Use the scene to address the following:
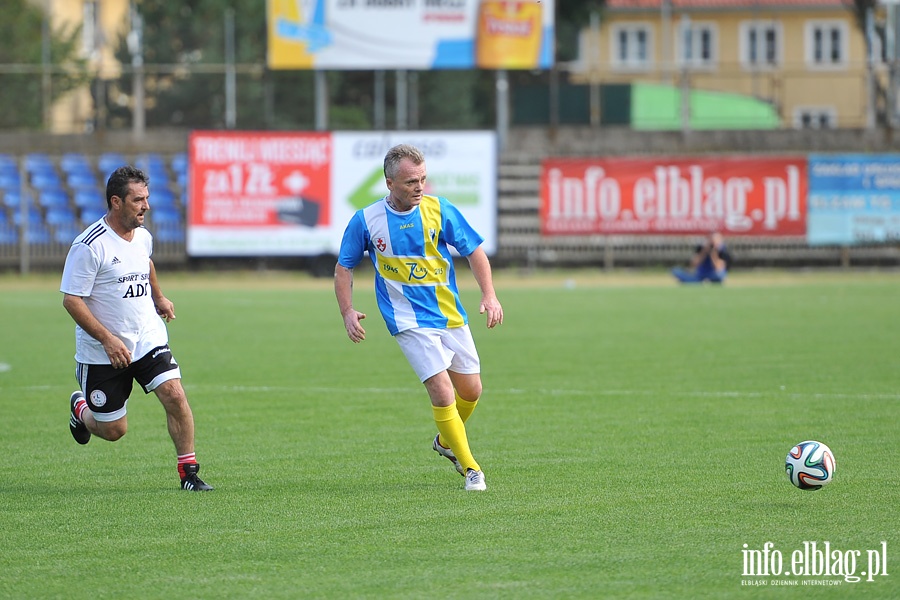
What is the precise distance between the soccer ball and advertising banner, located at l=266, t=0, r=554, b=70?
83.0 feet

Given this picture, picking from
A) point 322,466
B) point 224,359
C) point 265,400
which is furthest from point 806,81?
point 322,466

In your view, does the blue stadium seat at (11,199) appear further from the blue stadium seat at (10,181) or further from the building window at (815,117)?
the building window at (815,117)

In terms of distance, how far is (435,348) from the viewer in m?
8.20

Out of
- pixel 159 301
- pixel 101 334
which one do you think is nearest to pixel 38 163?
pixel 159 301

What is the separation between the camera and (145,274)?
327 inches

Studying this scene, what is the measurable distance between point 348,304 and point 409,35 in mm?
24725

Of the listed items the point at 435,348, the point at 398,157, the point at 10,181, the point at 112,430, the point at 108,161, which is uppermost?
the point at 108,161


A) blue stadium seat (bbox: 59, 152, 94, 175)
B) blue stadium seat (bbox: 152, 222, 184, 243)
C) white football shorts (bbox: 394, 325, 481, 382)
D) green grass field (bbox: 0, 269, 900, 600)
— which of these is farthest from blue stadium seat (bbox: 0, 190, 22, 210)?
white football shorts (bbox: 394, 325, 481, 382)

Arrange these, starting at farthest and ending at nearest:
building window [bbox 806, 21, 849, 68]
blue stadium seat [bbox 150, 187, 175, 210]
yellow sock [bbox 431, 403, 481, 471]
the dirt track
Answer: building window [bbox 806, 21, 849, 68] < blue stadium seat [bbox 150, 187, 175, 210] < the dirt track < yellow sock [bbox 431, 403, 481, 471]

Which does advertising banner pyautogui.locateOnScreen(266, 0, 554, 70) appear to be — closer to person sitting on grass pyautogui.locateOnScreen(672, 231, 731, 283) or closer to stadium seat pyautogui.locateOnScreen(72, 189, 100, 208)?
stadium seat pyautogui.locateOnScreen(72, 189, 100, 208)

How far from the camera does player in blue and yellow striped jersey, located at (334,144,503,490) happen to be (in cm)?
818

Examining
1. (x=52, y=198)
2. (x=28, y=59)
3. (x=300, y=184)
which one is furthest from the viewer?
(x=28, y=59)

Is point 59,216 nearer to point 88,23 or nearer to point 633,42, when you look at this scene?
point 88,23

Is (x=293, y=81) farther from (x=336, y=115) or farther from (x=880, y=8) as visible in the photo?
(x=880, y=8)
